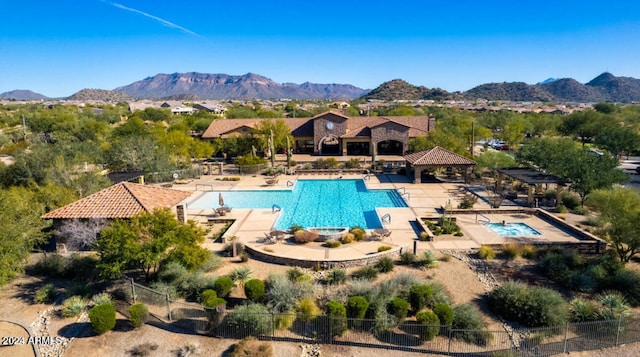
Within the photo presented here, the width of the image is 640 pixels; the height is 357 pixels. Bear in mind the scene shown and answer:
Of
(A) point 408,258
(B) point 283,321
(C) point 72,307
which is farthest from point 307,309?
(C) point 72,307

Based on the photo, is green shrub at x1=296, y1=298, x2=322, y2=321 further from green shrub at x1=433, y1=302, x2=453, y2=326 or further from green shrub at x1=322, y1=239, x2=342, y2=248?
green shrub at x1=322, y1=239, x2=342, y2=248

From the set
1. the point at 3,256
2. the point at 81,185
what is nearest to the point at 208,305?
the point at 3,256

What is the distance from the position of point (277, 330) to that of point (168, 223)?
6012 mm

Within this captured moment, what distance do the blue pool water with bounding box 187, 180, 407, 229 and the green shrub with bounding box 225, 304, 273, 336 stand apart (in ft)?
35.8

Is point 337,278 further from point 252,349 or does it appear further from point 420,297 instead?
point 252,349

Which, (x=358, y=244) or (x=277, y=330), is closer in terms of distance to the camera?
(x=277, y=330)

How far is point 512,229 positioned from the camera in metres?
22.5

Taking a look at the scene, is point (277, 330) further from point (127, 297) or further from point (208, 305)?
point (127, 297)

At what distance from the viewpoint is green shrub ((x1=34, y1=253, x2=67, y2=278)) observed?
57.0ft

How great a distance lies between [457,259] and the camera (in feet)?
60.6

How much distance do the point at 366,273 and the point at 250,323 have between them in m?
5.72

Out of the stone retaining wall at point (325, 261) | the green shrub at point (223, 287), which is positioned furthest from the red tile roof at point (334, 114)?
the green shrub at point (223, 287)

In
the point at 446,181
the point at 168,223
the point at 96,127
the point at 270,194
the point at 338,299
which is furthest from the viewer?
the point at 96,127

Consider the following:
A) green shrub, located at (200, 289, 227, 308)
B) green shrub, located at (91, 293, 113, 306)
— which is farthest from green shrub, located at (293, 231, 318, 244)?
green shrub, located at (91, 293, 113, 306)
